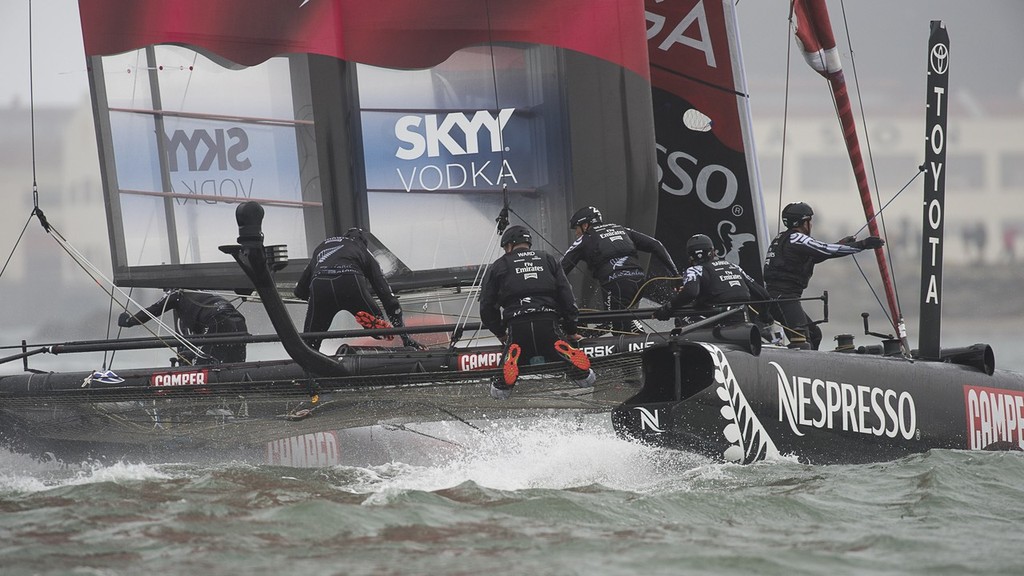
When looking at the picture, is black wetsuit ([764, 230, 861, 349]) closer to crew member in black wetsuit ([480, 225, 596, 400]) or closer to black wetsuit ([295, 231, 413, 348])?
crew member in black wetsuit ([480, 225, 596, 400])

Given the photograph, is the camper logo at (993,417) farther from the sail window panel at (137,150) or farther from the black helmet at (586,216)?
the sail window panel at (137,150)

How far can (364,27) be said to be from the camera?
24.1 ft

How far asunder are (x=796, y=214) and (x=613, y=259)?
3.62 ft

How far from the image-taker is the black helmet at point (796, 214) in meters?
7.04

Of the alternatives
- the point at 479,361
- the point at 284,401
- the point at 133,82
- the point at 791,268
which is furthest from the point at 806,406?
the point at 133,82

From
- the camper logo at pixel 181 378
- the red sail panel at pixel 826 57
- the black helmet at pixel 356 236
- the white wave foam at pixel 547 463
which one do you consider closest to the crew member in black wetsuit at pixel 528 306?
the white wave foam at pixel 547 463

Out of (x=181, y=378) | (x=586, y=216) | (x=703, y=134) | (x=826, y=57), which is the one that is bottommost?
(x=181, y=378)

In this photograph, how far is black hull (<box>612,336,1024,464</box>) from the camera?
494 centimetres

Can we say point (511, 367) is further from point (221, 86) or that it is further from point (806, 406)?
point (221, 86)

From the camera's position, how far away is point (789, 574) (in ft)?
11.6

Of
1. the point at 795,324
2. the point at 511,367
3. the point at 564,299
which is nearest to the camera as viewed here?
the point at 511,367

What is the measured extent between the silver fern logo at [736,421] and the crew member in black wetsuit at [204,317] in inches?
119

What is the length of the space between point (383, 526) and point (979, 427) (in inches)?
129

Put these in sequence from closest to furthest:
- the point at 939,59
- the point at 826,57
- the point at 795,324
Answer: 1. the point at 939,59
2. the point at 795,324
3. the point at 826,57
